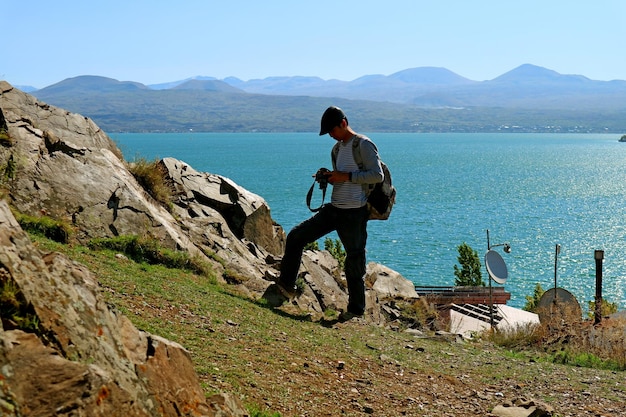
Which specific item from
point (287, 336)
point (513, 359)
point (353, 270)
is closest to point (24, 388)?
point (287, 336)

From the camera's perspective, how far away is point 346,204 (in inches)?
412

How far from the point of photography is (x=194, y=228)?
590 inches

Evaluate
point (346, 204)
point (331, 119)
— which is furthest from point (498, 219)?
point (331, 119)

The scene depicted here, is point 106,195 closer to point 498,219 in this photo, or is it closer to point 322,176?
point 322,176

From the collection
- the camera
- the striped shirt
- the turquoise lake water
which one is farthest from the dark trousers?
the turquoise lake water

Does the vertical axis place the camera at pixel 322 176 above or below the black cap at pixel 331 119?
below

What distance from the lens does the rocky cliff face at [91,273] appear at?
3.82 metres

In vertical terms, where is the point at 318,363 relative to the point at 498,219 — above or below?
above

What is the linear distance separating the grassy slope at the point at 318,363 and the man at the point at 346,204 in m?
0.91

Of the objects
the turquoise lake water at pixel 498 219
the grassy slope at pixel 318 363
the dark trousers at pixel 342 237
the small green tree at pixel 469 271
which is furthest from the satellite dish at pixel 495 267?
the small green tree at pixel 469 271

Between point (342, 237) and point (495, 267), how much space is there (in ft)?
57.2

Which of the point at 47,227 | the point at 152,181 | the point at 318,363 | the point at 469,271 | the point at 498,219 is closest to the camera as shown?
the point at 318,363

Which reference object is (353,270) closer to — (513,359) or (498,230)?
(513,359)

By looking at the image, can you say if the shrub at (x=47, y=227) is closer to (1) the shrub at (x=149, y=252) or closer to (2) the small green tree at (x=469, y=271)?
(1) the shrub at (x=149, y=252)
